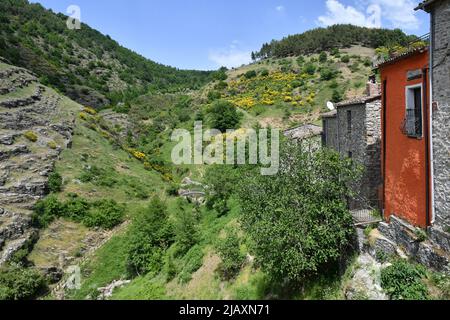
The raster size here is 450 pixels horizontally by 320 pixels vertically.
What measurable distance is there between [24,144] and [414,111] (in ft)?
117

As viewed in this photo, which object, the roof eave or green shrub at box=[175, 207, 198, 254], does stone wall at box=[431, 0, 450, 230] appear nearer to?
the roof eave

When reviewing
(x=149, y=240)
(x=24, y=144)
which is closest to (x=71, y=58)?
(x=24, y=144)

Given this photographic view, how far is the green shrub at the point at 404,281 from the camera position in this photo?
440 inches

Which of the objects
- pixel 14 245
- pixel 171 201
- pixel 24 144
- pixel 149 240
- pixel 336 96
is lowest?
pixel 14 245

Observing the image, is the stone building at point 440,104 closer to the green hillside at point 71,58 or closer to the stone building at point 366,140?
the stone building at point 366,140

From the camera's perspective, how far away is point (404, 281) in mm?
11688

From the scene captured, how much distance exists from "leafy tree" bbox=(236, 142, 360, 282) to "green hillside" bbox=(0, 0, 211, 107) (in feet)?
176

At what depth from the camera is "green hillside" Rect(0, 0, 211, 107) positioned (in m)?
69.0

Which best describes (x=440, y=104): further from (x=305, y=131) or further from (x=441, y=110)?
(x=305, y=131)

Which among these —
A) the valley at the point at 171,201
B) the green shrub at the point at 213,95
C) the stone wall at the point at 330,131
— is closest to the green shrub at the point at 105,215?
the valley at the point at 171,201

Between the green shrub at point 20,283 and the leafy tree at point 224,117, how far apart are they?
3134cm

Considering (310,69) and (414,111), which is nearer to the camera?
(414,111)
